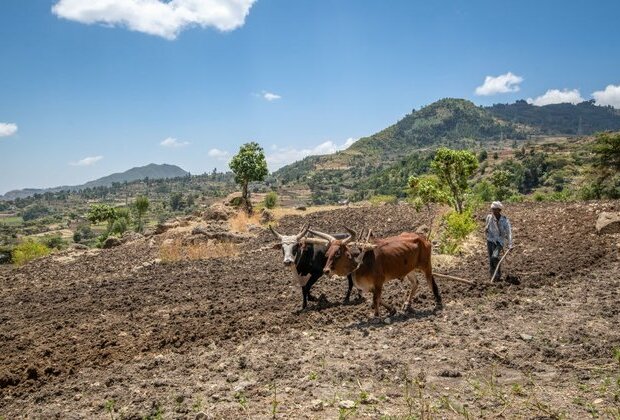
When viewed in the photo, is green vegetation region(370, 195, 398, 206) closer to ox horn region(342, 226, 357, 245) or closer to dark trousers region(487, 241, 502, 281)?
dark trousers region(487, 241, 502, 281)

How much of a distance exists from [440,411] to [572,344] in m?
2.88

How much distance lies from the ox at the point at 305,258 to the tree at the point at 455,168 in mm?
10929

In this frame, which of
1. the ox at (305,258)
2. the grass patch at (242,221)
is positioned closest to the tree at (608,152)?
the grass patch at (242,221)

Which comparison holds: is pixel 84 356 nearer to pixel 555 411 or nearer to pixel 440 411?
pixel 440 411

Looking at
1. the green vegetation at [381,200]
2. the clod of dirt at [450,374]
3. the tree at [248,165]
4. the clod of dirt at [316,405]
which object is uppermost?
the tree at [248,165]

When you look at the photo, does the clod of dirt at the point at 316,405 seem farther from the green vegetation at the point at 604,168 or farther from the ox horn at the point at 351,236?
the green vegetation at the point at 604,168

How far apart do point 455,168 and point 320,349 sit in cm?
1437

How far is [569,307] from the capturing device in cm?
840

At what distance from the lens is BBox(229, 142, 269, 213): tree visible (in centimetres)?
3125

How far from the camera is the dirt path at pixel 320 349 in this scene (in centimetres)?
531

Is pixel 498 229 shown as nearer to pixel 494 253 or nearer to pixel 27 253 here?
pixel 494 253

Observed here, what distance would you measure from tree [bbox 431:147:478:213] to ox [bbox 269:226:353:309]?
35.9 feet

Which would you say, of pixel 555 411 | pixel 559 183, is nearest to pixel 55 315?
pixel 555 411

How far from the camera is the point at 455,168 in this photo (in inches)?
771
